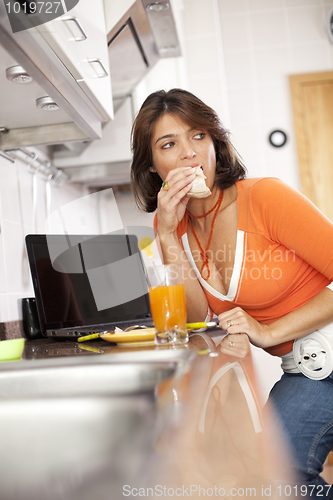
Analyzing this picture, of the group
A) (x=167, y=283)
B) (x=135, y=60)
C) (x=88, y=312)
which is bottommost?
(x=88, y=312)

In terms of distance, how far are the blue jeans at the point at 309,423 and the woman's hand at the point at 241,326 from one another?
0.40 ft

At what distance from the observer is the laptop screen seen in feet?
4.22

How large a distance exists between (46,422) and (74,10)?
0.87 metres

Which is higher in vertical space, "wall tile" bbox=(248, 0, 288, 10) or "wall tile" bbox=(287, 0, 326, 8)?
"wall tile" bbox=(248, 0, 288, 10)

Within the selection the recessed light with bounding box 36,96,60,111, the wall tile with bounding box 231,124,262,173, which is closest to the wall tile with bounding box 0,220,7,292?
the recessed light with bounding box 36,96,60,111

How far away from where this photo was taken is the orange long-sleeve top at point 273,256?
1.03 meters

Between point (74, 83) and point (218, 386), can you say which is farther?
point (74, 83)

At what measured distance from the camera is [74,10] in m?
0.97

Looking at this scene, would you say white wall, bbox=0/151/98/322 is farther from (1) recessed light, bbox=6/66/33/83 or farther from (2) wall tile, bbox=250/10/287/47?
(2) wall tile, bbox=250/10/287/47

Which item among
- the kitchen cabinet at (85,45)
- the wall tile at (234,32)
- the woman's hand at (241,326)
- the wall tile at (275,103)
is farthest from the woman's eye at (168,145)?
the wall tile at (234,32)

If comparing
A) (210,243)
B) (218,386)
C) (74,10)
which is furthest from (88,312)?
(218,386)

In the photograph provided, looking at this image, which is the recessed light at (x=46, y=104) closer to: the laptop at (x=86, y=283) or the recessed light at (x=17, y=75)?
the recessed light at (x=17, y=75)

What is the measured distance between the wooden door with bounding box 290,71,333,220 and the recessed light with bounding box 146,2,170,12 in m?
1.64

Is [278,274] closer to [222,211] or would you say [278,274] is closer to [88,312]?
[222,211]
